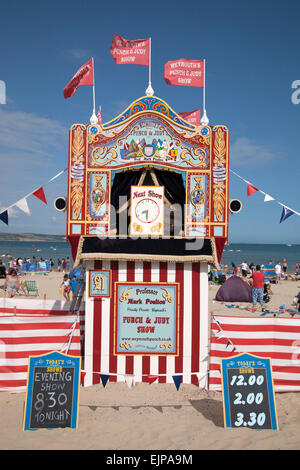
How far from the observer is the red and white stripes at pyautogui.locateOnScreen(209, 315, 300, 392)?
5.93m

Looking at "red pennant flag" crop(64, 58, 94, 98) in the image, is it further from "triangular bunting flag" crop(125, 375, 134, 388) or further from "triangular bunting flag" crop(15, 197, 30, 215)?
"triangular bunting flag" crop(125, 375, 134, 388)

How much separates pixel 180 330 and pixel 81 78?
6385mm

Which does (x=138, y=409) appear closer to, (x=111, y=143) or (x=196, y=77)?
(x=111, y=143)

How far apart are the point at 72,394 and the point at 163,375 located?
65.7 inches

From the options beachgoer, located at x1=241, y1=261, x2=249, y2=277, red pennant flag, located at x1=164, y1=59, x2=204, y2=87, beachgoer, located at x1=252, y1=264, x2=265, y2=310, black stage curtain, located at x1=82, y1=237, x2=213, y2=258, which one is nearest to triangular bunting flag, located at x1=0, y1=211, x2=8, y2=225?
black stage curtain, located at x1=82, y1=237, x2=213, y2=258

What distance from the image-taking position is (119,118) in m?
7.11

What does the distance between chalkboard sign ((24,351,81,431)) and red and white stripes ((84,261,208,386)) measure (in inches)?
52.7

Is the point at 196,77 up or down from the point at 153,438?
up

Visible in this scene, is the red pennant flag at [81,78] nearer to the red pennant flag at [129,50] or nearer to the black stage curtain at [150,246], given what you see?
the red pennant flag at [129,50]

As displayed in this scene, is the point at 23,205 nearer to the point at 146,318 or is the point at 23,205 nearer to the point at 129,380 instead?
the point at 146,318

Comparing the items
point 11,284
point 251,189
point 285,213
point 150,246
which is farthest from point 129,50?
point 11,284

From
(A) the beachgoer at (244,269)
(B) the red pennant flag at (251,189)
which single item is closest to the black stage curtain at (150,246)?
(B) the red pennant flag at (251,189)

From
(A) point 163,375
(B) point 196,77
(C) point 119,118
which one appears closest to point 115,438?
(A) point 163,375

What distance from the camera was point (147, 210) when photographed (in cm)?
707
